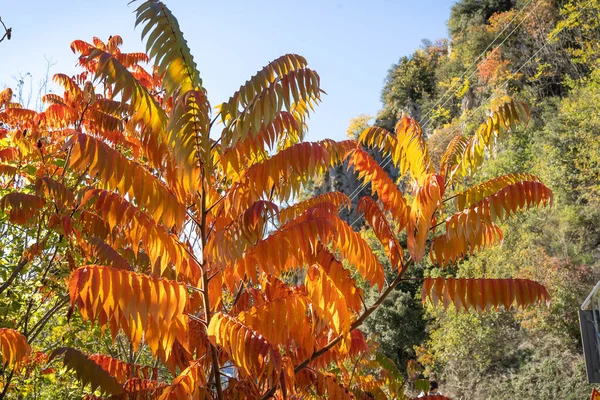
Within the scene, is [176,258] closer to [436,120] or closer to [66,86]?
[66,86]

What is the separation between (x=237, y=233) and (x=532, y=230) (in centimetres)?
2169

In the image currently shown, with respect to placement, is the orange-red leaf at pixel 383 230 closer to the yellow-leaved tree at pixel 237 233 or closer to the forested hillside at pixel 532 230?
the yellow-leaved tree at pixel 237 233

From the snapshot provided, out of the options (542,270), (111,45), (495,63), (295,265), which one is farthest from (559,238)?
(295,265)

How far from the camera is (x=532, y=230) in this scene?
75.6ft

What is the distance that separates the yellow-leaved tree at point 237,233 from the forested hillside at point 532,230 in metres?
14.9

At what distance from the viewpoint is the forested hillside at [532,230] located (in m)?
19.4

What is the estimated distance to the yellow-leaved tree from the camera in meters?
3.18

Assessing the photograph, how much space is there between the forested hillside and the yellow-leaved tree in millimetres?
14937

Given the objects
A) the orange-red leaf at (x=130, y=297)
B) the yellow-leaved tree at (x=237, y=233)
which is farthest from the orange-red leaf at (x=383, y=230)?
the orange-red leaf at (x=130, y=297)

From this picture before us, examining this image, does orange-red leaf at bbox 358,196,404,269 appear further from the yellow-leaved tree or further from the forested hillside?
the forested hillside

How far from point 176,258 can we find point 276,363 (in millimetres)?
976

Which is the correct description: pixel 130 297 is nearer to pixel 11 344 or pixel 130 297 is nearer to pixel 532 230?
pixel 11 344

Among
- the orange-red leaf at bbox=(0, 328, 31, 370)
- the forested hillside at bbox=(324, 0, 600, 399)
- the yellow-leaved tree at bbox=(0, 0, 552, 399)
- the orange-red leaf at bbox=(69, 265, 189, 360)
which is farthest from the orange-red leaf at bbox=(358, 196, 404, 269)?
the forested hillside at bbox=(324, 0, 600, 399)

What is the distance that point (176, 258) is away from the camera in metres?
3.54
